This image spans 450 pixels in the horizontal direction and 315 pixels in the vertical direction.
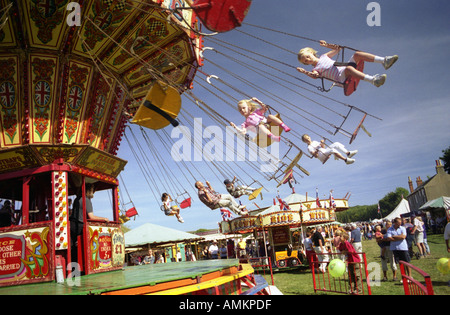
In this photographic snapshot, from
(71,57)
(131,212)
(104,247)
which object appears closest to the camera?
(71,57)

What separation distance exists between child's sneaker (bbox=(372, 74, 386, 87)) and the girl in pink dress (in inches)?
82.1

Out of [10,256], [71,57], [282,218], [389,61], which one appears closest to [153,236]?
[282,218]

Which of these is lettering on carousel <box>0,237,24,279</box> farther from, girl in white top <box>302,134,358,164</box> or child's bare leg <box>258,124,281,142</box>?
girl in white top <box>302,134,358,164</box>

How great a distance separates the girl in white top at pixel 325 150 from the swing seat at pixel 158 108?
108 inches

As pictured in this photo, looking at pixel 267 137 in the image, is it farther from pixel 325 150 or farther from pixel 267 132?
pixel 325 150

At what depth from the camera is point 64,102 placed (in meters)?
7.68

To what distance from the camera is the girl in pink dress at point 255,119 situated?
7141 mm

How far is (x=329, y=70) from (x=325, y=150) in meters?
1.54

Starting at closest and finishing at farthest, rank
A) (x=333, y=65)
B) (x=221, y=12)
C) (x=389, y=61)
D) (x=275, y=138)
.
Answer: (x=389, y=61) < (x=221, y=12) < (x=333, y=65) < (x=275, y=138)
